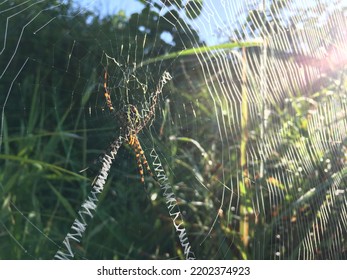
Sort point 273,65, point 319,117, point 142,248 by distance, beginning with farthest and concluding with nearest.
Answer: point 142,248, point 319,117, point 273,65

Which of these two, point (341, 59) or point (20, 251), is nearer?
point (341, 59)

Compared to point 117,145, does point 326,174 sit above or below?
below

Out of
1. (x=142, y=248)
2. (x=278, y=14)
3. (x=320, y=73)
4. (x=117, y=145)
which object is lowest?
(x=142, y=248)

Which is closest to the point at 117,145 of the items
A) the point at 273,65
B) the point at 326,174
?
the point at 273,65

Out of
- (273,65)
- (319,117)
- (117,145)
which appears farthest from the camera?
(319,117)

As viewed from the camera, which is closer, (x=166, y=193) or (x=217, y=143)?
(x=166, y=193)

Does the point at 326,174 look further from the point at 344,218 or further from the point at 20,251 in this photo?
the point at 20,251

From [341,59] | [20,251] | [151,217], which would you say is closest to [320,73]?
[341,59]
